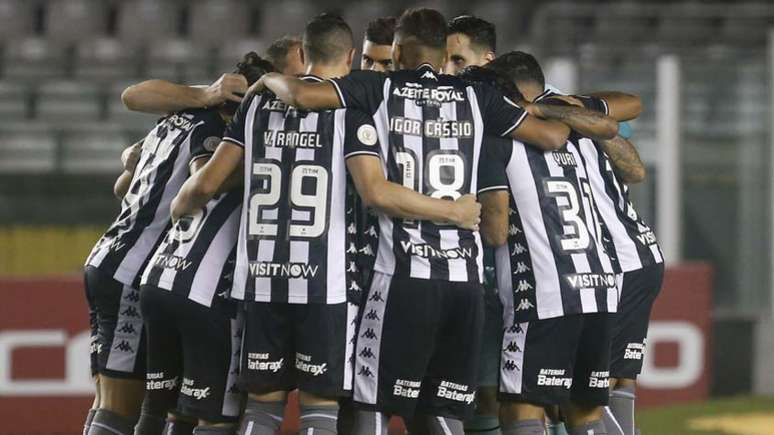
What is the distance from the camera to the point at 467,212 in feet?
13.7

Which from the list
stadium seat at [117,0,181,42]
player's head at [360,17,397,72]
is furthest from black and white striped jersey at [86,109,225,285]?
stadium seat at [117,0,181,42]

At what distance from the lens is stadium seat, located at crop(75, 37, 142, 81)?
10.2m

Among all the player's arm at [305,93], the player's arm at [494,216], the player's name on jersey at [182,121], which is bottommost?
the player's arm at [494,216]

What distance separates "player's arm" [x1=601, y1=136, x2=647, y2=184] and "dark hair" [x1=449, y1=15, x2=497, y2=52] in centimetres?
60

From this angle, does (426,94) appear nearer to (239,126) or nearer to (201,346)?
(239,126)

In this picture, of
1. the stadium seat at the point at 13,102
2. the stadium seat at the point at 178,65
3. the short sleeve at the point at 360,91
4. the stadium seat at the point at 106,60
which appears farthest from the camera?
the stadium seat at the point at 106,60

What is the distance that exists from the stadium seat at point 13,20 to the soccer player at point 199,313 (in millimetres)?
7960

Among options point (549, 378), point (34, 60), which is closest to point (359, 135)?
point (549, 378)

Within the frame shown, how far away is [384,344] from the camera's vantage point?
13.8 ft

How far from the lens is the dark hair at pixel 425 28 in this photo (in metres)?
4.26

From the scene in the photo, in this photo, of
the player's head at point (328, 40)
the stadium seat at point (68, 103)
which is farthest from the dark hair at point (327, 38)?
the stadium seat at point (68, 103)

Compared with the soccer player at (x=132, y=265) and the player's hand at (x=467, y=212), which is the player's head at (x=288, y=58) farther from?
the player's hand at (x=467, y=212)

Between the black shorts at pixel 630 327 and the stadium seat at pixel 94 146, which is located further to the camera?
the stadium seat at pixel 94 146

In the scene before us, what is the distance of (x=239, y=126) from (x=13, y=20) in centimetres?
831
